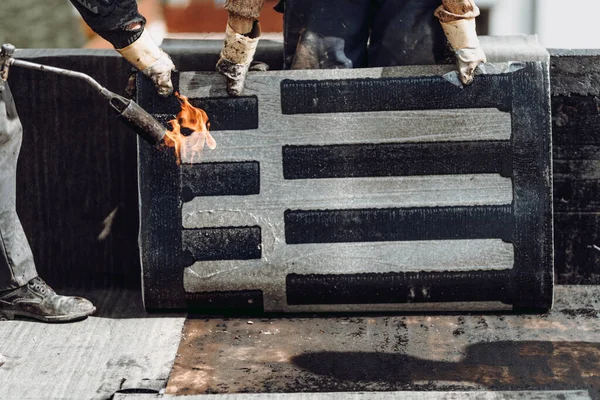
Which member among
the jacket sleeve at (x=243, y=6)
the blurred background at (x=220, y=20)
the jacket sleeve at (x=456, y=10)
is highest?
the jacket sleeve at (x=243, y=6)

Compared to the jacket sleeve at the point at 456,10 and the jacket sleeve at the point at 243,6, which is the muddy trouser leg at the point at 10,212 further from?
the jacket sleeve at the point at 456,10

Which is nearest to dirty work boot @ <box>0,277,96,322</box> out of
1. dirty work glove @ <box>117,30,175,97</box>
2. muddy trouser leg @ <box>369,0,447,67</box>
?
dirty work glove @ <box>117,30,175,97</box>

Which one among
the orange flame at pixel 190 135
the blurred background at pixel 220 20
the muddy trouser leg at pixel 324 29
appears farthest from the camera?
the blurred background at pixel 220 20

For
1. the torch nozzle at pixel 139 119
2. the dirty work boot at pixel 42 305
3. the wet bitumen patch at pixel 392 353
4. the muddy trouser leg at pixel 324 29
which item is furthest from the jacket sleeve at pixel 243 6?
the dirty work boot at pixel 42 305

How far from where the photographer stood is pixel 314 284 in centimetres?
422

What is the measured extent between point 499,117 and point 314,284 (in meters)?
0.95

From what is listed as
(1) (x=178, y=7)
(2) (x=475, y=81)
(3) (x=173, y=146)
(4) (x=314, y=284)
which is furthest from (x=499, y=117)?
(1) (x=178, y=7)

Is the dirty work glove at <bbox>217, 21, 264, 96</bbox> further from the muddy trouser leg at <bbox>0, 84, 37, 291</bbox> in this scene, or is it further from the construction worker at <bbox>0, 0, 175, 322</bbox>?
the muddy trouser leg at <bbox>0, 84, 37, 291</bbox>

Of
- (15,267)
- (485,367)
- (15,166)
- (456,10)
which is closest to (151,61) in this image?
(15,166)

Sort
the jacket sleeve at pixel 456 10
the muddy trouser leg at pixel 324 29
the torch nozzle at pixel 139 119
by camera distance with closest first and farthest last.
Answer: the torch nozzle at pixel 139 119 < the jacket sleeve at pixel 456 10 < the muddy trouser leg at pixel 324 29

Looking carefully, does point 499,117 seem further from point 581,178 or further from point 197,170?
point 197,170

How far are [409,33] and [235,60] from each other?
Answer: 27.3 inches

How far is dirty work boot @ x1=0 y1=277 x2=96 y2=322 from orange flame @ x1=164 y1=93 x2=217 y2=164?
27.3 inches

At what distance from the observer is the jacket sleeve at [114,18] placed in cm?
402
